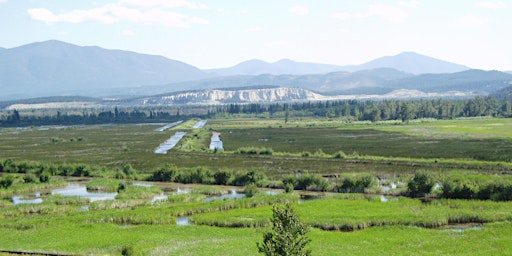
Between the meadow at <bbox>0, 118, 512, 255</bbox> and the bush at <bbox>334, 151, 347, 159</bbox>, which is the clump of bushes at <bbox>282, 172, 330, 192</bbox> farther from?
the bush at <bbox>334, 151, 347, 159</bbox>

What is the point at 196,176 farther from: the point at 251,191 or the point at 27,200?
the point at 27,200

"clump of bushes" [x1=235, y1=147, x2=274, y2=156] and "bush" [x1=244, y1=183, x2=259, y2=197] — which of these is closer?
"bush" [x1=244, y1=183, x2=259, y2=197]

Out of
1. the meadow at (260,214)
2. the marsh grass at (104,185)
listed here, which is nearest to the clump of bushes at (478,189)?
the meadow at (260,214)

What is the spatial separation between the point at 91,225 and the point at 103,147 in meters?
70.2

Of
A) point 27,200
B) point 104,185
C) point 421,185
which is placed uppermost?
point 421,185

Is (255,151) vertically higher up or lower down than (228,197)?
higher up

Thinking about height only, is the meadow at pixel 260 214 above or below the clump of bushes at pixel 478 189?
below

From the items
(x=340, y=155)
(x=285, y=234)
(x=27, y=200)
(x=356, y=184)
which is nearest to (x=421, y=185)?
(x=356, y=184)

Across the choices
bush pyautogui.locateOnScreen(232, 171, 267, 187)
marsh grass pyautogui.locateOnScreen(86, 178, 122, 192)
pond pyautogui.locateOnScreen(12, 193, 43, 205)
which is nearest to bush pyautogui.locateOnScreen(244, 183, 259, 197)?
bush pyautogui.locateOnScreen(232, 171, 267, 187)

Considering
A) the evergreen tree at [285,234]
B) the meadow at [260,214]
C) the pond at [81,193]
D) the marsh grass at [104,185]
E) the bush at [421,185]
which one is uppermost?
the evergreen tree at [285,234]

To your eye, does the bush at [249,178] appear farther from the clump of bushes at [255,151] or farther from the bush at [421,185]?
the clump of bushes at [255,151]

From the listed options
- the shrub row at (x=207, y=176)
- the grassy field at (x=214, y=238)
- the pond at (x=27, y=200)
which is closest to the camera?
the grassy field at (x=214, y=238)

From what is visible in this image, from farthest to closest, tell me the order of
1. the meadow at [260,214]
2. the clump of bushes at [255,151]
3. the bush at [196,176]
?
the clump of bushes at [255,151] < the bush at [196,176] < the meadow at [260,214]

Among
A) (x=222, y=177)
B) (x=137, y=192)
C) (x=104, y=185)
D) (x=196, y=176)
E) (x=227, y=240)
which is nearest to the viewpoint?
(x=227, y=240)
